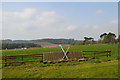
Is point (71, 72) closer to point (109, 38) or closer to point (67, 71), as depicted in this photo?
point (67, 71)

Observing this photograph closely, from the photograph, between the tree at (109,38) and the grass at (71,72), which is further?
the tree at (109,38)

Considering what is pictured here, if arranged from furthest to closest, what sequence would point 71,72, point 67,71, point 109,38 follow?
point 109,38 < point 67,71 < point 71,72

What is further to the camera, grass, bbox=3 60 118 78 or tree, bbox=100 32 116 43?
tree, bbox=100 32 116 43

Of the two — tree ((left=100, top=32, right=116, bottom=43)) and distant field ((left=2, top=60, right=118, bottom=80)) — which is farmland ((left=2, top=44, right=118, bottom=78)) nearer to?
distant field ((left=2, top=60, right=118, bottom=80))

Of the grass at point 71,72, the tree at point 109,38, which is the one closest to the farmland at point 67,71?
the grass at point 71,72

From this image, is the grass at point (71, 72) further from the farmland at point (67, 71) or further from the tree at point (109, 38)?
the tree at point (109, 38)

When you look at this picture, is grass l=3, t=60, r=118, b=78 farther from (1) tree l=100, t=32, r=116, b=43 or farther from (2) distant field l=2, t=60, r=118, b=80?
(1) tree l=100, t=32, r=116, b=43

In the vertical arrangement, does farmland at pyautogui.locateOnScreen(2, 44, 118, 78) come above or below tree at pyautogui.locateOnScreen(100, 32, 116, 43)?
below

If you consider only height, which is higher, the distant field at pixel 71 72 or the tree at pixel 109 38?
the tree at pixel 109 38

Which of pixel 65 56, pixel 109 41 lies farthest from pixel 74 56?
pixel 109 41

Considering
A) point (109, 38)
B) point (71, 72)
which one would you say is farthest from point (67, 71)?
point (109, 38)

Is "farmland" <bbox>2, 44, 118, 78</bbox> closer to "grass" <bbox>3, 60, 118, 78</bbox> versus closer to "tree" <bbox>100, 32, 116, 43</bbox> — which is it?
"grass" <bbox>3, 60, 118, 78</bbox>

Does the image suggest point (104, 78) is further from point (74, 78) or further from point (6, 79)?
point (6, 79)

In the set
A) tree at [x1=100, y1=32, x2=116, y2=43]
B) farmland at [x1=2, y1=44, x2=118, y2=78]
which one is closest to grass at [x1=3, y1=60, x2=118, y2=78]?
farmland at [x1=2, y1=44, x2=118, y2=78]
